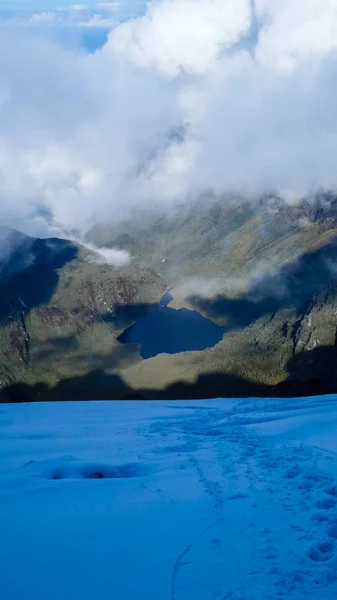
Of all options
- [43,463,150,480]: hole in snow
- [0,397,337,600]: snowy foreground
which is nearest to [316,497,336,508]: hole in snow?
[0,397,337,600]: snowy foreground

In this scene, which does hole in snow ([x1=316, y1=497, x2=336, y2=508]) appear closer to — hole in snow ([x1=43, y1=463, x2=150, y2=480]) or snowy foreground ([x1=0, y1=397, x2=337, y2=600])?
snowy foreground ([x1=0, y1=397, x2=337, y2=600])

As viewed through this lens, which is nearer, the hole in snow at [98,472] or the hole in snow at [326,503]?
the hole in snow at [326,503]

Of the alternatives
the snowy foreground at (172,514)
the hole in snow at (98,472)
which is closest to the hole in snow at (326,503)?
the snowy foreground at (172,514)

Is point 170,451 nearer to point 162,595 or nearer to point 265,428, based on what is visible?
point 265,428

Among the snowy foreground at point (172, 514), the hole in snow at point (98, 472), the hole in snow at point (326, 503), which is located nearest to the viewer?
the snowy foreground at point (172, 514)

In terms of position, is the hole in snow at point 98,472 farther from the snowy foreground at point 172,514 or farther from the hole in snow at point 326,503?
the hole in snow at point 326,503

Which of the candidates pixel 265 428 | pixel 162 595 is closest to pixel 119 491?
pixel 162 595

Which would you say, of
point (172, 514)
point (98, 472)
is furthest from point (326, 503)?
point (98, 472)

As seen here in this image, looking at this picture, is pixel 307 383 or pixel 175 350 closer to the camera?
pixel 307 383
